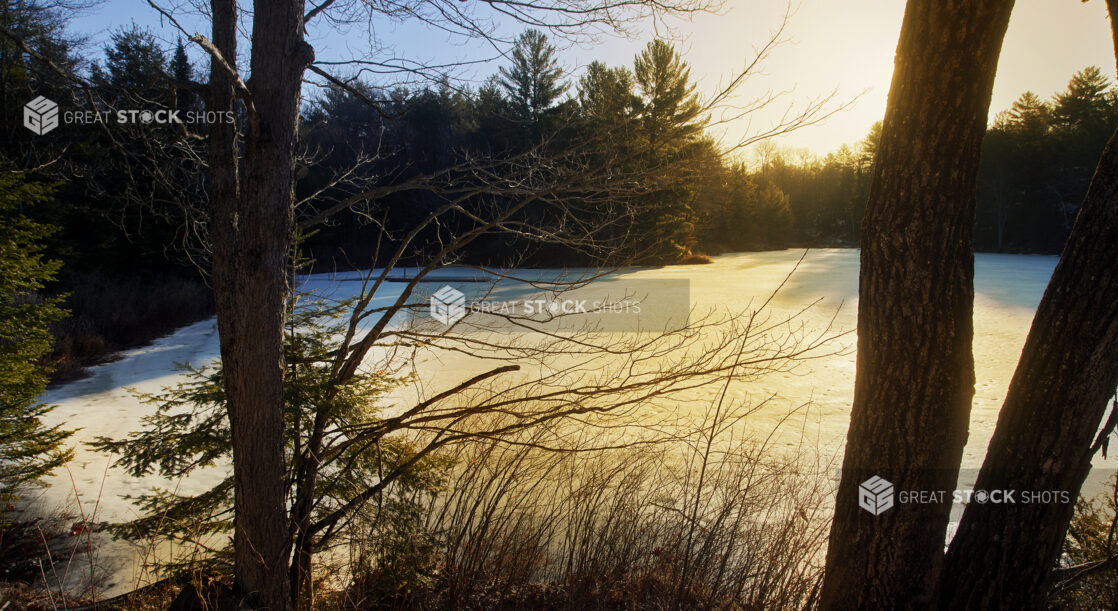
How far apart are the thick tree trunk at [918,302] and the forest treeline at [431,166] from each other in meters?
0.99

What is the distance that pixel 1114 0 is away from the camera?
2.16m

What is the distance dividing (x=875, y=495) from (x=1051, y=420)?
66 cm

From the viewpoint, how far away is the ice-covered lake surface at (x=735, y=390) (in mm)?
5121

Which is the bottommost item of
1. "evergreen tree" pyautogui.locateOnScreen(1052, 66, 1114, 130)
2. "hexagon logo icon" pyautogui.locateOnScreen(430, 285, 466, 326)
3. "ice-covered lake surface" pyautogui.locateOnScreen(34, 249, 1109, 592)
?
"ice-covered lake surface" pyautogui.locateOnScreen(34, 249, 1109, 592)

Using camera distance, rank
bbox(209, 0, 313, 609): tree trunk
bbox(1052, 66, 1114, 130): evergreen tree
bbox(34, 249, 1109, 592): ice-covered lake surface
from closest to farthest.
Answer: bbox(209, 0, 313, 609): tree trunk < bbox(34, 249, 1109, 592): ice-covered lake surface < bbox(1052, 66, 1114, 130): evergreen tree

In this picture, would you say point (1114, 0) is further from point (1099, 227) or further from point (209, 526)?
point (209, 526)

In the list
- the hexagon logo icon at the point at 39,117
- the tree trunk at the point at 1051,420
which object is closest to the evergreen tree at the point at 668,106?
the tree trunk at the point at 1051,420

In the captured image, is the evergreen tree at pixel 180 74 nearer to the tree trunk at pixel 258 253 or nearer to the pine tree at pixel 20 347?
the tree trunk at pixel 258 253

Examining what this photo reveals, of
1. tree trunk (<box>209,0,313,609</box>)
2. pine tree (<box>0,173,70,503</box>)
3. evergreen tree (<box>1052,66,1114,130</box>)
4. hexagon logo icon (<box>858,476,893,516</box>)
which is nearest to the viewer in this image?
hexagon logo icon (<box>858,476,893,516</box>)

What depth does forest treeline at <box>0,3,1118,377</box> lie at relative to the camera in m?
3.15

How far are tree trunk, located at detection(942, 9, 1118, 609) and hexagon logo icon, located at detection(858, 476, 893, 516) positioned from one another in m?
0.39

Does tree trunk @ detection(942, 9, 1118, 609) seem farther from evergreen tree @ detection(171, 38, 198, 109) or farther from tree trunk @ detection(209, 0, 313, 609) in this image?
evergreen tree @ detection(171, 38, 198, 109)

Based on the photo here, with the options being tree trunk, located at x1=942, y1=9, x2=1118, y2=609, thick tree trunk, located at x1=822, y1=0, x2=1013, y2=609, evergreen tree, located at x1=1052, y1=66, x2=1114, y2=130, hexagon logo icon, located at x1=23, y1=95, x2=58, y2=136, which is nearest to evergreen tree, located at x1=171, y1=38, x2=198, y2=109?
hexagon logo icon, located at x1=23, y1=95, x2=58, y2=136

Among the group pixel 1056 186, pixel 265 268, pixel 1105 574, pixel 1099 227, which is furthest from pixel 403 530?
pixel 1056 186
